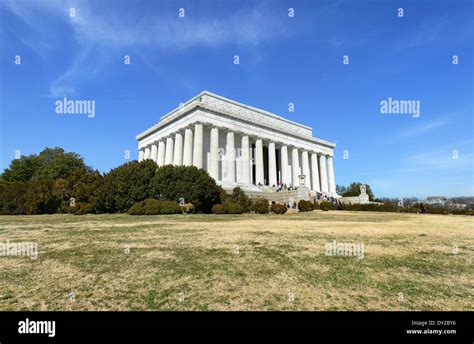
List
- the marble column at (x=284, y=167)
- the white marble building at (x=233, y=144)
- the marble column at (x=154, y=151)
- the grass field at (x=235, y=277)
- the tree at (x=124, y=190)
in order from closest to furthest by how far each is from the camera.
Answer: the grass field at (x=235, y=277)
the tree at (x=124, y=190)
the white marble building at (x=233, y=144)
the marble column at (x=284, y=167)
the marble column at (x=154, y=151)

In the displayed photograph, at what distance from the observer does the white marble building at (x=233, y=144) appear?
1912 inches

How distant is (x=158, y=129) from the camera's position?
6078 centimetres

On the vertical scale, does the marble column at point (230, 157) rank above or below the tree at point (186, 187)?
above

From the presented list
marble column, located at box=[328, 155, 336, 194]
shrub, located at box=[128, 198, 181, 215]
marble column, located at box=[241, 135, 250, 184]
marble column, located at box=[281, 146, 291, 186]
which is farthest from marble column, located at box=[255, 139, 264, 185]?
shrub, located at box=[128, 198, 181, 215]

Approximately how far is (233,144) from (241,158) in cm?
318

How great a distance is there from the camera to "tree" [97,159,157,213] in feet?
96.8

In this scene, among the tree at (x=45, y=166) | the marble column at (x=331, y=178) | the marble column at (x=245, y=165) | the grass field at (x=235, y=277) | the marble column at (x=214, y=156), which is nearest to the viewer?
the grass field at (x=235, y=277)

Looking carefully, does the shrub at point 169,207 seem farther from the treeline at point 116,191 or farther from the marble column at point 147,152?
the marble column at point 147,152

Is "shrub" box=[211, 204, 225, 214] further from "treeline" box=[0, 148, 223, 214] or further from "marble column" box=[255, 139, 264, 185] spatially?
"marble column" box=[255, 139, 264, 185]

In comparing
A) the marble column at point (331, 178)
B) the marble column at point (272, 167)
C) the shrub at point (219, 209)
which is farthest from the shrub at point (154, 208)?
the marble column at point (331, 178)

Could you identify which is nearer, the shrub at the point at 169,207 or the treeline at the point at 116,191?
the shrub at the point at 169,207

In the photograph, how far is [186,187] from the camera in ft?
92.6
